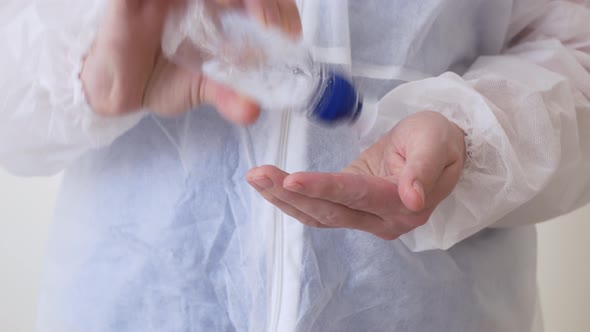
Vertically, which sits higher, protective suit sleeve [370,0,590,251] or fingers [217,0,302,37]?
fingers [217,0,302,37]

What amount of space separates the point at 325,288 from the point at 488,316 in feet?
0.42

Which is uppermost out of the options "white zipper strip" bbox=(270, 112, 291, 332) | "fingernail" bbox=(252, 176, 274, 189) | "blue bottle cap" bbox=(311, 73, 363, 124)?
"blue bottle cap" bbox=(311, 73, 363, 124)

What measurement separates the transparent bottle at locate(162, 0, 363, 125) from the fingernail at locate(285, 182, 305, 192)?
0.16ft

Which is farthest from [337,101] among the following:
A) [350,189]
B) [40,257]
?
[40,257]

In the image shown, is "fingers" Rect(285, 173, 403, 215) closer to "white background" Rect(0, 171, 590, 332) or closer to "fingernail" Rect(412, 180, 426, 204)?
"fingernail" Rect(412, 180, 426, 204)

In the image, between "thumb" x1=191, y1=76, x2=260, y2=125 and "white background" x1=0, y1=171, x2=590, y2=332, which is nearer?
"thumb" x1=191, y1=76, x2=260, y2=125

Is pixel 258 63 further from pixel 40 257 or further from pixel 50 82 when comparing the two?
pixel 40 257

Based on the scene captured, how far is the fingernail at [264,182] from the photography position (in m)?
0.28

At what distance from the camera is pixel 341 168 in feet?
1.19

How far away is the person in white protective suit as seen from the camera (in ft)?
1.10

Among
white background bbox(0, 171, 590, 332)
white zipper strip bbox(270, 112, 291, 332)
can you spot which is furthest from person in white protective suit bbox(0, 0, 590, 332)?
white background bbox(0, 171, 590, 332)

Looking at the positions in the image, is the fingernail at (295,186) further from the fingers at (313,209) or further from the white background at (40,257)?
the white background at (40,257)

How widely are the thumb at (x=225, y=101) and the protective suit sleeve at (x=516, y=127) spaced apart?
3.5 inches

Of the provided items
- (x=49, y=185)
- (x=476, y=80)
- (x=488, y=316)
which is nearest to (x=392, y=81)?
(x=476, y=80)
